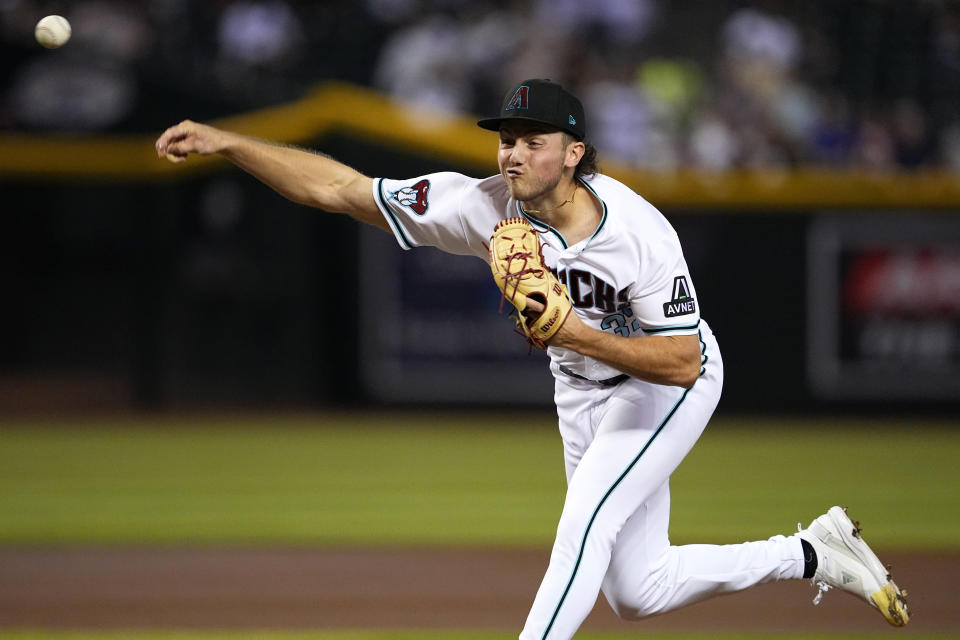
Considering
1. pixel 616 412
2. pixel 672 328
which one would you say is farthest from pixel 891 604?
pixel 672 328

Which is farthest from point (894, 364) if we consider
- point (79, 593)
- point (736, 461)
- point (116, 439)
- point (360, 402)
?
point (79, 593)

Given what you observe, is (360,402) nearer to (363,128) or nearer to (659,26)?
(363,128)

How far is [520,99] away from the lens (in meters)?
3.76

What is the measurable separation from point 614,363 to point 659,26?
39.7ft

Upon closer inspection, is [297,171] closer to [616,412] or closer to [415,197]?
[415,197]

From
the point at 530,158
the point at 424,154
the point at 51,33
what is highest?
the point at 424,154

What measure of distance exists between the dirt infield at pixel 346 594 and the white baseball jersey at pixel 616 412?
49.7 inches

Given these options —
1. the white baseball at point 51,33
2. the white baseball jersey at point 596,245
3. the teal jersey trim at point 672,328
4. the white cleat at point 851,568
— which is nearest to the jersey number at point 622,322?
the white baseball jersey at point 596,245

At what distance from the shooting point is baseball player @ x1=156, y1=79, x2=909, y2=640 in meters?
3.72

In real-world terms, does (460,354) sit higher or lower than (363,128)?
lower

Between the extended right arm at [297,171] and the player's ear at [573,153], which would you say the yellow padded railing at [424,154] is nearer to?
the extended right arm at [297,171]

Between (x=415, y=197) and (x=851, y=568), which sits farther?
(x=851, y=568)

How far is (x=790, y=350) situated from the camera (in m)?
11.8

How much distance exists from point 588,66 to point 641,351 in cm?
1010
